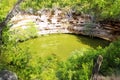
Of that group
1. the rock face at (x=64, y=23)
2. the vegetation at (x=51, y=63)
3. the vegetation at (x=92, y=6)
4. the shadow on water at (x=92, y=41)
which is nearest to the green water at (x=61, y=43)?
the shadow on water at (x=92, y=41)

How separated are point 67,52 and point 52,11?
12.8 feet

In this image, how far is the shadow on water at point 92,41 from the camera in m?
23.3

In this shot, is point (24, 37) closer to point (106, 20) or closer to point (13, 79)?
point (106, 20)

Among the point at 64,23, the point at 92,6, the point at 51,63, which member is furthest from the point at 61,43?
the point at 51,63

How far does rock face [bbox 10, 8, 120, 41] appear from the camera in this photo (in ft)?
77.7

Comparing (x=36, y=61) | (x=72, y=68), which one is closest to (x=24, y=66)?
(x=36, y=61)

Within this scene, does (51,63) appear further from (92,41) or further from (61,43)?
(92,41)

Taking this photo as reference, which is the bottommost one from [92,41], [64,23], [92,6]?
[92,41]

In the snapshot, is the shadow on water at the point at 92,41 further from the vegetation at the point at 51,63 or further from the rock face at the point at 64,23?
the vegetation at the point at 51,63

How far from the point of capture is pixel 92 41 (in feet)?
78.6

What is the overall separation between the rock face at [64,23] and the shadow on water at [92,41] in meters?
0.33

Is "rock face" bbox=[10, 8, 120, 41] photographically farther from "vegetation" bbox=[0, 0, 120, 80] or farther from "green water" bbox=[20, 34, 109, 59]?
"vegetation" bbox=[0, 0, 120, 80]

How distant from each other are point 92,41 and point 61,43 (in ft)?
7.78

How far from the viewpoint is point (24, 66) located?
1603cm
